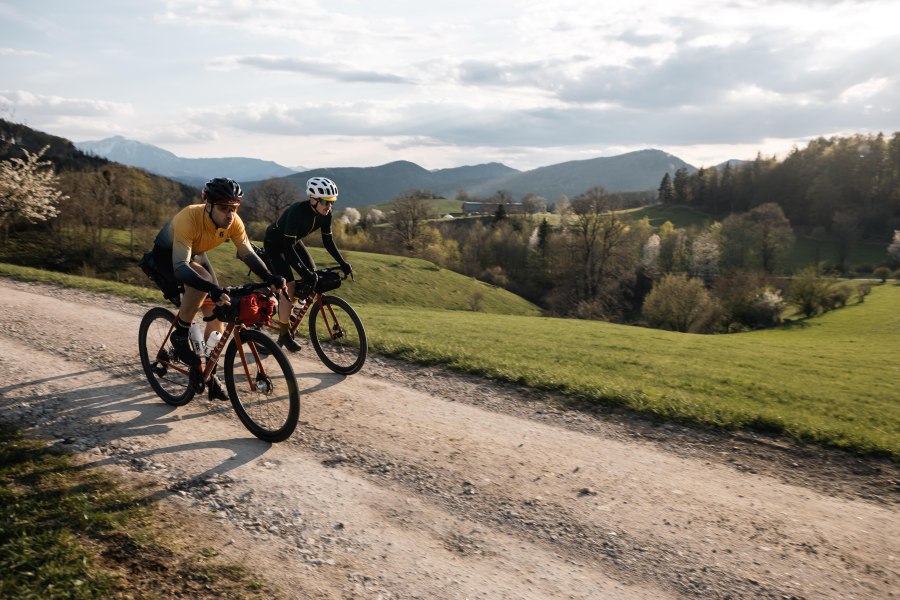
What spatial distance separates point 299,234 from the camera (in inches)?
340

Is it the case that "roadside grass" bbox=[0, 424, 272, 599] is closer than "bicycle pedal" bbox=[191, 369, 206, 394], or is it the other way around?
"roadside grass" bbox=[0, 424, 272, 599]

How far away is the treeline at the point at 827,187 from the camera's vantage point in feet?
299

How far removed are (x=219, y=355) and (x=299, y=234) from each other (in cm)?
268

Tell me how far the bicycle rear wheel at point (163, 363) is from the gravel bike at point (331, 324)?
80.1 inches

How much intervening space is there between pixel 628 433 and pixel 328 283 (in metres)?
5.08

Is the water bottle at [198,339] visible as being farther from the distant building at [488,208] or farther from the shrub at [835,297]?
the distant building at [488,208]

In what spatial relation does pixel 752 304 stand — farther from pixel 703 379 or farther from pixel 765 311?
pixel 703 379

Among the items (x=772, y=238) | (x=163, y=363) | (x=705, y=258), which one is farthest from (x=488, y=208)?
(x=163, y=363)

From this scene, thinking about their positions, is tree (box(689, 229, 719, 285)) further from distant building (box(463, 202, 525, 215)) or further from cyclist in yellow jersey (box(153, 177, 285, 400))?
cyclist in yellow jersey (box(153, 177, 285, 400))

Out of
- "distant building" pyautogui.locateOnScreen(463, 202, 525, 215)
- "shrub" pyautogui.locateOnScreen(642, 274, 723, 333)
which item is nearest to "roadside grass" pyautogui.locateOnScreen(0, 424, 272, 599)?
"shrub" pyautogui.locateOnScreen(642, 274, 723, 333)

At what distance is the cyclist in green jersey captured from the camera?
27.8 feet

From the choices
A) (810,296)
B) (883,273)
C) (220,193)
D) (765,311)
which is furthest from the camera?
(883,273)

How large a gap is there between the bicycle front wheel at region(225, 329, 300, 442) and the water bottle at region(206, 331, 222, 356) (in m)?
0.26

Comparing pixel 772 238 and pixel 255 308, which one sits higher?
pixel 255 308
